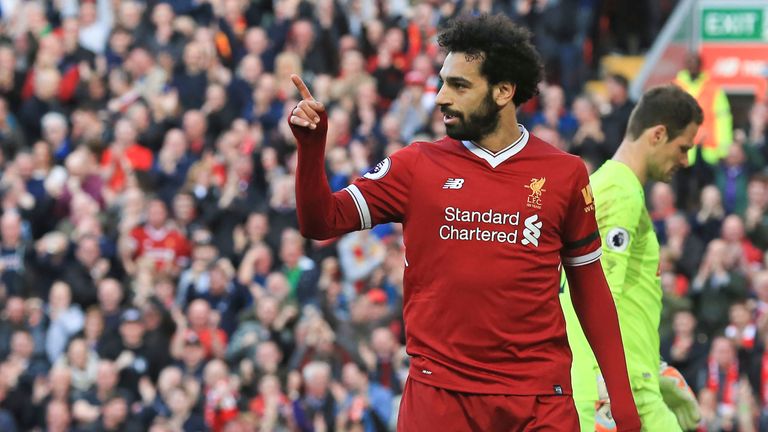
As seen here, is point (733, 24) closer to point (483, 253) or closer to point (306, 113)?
point (483, 253)

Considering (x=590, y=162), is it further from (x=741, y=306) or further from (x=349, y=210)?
(x=349, y=210)

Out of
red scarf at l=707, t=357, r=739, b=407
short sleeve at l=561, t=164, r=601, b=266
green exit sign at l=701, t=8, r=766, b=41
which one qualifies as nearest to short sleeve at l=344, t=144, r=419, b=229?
short sleeve at l=561, t=164, r=601, b=266

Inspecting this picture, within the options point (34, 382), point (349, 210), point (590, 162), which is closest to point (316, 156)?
point (349, 210)

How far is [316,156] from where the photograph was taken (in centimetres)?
596

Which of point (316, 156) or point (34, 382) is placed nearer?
point (316, 156)

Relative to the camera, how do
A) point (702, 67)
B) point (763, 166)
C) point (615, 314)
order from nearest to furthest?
1. point (615, 314)
2. point (763, 166)
3. point (702, 67)

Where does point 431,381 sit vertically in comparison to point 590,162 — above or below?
above

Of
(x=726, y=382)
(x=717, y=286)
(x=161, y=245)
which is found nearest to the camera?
(x=726, y=382)

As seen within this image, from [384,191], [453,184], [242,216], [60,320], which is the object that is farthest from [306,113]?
[242,216]

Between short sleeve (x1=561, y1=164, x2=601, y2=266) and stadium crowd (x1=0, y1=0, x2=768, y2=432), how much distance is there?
23.3 ft

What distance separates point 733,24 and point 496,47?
12226 millimetres

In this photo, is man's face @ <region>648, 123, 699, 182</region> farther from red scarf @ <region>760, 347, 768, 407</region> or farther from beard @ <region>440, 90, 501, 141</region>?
red scarf @ <region>760, 347, 768, 407</region>

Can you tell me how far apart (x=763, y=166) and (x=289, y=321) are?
468cm

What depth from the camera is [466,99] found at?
6266mm
